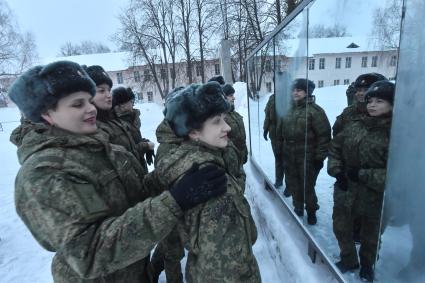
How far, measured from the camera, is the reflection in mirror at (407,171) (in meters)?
1.32

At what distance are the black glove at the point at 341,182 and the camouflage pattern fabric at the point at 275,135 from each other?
58.2 inches

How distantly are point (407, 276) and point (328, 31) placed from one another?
1694 mm

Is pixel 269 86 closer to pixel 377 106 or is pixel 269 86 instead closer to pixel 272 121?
pixel 272 121

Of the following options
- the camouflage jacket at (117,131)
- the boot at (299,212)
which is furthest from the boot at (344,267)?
the camouflage jacket at (117,131)

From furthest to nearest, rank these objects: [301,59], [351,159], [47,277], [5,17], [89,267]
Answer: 1. [5,17]
2. [47,277]
3. [301,59]
4. [351,159]
5. [89,267]

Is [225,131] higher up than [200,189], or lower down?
higher up

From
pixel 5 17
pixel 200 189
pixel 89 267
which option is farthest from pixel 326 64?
pixel 5 17

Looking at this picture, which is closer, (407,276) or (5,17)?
(407,276)

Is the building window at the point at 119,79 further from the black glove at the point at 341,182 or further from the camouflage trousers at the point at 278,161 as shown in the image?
the black glove at the point at 341,182

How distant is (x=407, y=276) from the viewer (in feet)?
5.16

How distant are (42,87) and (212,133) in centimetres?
78

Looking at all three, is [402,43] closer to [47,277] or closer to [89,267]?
[89,267]

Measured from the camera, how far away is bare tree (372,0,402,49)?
1383 mm

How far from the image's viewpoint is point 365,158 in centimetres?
187
